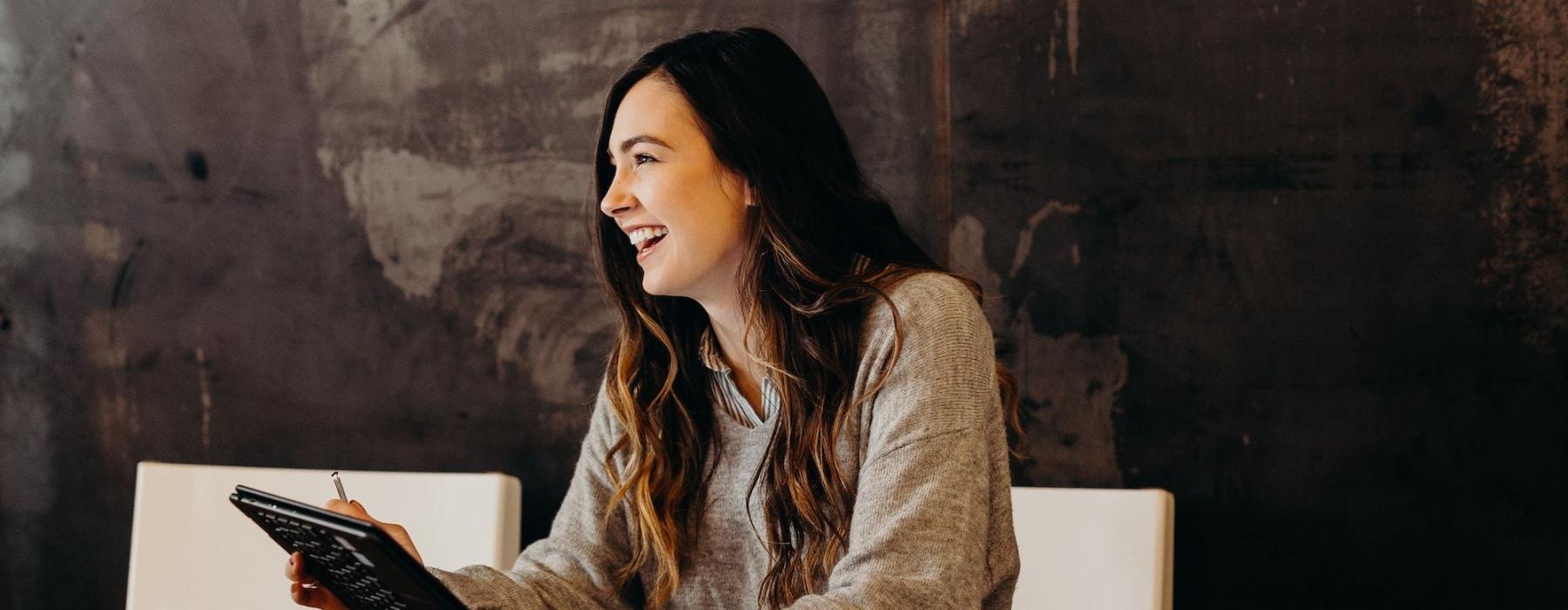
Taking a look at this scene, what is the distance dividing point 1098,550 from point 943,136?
0.72m

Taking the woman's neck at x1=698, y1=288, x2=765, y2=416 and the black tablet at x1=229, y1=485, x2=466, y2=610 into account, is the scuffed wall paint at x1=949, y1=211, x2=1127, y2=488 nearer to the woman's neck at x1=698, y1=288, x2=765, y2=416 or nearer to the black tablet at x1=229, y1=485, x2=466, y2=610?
the woman's neck at x1=698, y1=288, x2=765, y2=416

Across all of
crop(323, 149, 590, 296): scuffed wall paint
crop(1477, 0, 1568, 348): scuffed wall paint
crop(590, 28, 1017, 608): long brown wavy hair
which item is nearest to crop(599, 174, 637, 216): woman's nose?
crop(590, 28, 1017, 608): long brown wavy hair

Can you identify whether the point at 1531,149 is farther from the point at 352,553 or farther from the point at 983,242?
the point at 352,553

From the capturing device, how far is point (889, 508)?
1.24 metres

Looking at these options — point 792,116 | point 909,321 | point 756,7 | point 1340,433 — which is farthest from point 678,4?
point 1340,433

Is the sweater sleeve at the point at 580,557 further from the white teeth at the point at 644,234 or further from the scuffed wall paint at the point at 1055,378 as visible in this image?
the scuffed wall paint at the point at 1055,378

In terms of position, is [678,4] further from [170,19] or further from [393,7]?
[170,19]

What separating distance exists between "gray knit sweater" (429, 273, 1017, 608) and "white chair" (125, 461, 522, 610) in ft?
1.11

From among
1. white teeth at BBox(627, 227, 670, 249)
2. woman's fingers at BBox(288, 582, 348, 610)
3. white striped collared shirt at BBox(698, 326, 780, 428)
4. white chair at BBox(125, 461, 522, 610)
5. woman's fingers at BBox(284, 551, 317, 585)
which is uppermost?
white teeth at BBox(627, 227, 670, 249)

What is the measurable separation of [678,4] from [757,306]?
2.83ft

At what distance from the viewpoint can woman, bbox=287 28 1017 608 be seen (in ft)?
4.32

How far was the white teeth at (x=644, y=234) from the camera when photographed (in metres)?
1.49

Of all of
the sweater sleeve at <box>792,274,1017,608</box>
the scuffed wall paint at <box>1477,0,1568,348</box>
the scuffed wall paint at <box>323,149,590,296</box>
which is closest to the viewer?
the sweater sleeve at <box>792,274,1017,608</box>

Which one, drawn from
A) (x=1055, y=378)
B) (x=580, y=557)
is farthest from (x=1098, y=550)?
(x=580, y=557)
